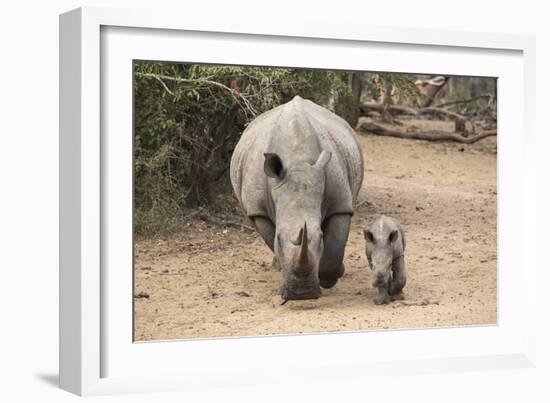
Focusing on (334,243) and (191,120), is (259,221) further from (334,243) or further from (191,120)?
(191,120)

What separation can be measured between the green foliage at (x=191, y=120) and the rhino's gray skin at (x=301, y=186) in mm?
484

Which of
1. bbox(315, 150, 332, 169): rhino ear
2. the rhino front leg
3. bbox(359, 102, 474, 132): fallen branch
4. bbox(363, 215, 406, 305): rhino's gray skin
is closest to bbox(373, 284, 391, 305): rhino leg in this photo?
bbox(363, 215, 406, 305): rhino's gray skin

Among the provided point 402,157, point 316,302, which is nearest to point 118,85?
point 316,302

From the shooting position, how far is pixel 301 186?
10.6 metres

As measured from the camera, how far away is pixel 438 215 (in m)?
14.7

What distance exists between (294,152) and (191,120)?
256cm

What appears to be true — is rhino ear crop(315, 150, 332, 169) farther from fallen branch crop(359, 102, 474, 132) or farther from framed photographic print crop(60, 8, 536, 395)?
fallen branch crop(359, 102, 474, 132)

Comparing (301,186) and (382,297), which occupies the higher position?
(301,186)

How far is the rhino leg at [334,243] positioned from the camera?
1141 centimetres

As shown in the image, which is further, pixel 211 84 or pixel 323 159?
pixel 211 84

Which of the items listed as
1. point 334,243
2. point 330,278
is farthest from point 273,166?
point 330,278

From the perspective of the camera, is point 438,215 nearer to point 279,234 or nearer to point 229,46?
point 279,234

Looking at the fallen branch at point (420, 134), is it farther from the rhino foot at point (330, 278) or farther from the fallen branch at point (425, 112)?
the rhino foot at point (330, 278)

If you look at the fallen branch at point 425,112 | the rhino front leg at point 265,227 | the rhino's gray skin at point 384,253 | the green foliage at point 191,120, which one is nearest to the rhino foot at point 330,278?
the rhino's gray skin at point 384,253
